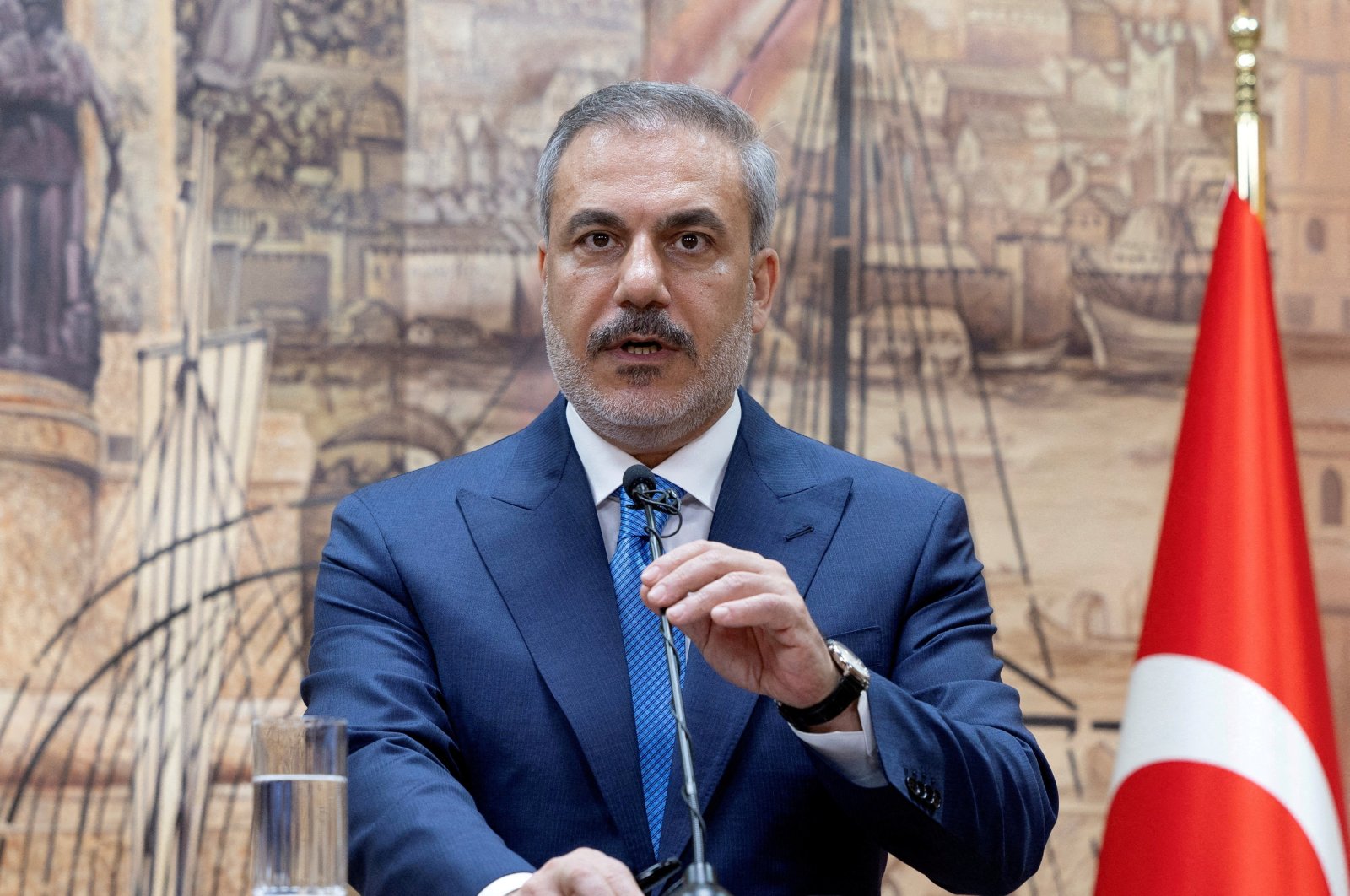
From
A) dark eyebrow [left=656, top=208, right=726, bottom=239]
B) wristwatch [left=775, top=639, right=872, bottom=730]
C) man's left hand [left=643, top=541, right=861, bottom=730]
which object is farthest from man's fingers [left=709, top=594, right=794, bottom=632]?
dark eyebrow [left=656, top=208, right=726, bottom=239]

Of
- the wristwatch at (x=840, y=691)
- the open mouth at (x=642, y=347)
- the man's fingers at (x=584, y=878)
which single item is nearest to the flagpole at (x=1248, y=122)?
the open mouth at (x=642, y=347)

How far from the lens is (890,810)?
Result: 6.29ft

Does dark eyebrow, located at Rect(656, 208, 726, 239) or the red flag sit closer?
dark eyebrow, located at Rect(656, 208, 726, 239)

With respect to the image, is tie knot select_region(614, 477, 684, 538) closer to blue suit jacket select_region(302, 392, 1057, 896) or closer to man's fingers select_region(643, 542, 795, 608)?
blue suit jacket select_region(302, 392, 1057, 896)

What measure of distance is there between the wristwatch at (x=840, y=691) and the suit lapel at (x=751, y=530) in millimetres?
265

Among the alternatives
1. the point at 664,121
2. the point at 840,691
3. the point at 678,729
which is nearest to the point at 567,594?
the point at 840,691

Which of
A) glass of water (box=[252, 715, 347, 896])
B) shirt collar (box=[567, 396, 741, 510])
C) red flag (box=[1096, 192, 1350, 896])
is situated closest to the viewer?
glass of water (box=[252, 715, 347, 896])

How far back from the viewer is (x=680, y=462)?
95.1 inches

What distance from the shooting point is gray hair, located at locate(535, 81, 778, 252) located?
2.41 meters

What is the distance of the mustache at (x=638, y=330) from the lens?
233 cm

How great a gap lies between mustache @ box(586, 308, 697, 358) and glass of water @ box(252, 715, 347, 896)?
2.78 ft

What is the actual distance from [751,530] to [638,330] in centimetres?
34

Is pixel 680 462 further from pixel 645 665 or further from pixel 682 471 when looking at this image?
pixel 645 665

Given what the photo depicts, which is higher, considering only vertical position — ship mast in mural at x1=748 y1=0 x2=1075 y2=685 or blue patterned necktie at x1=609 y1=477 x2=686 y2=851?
ship mast in mural at x1=748 y1=0 x2=1075 y2=685
